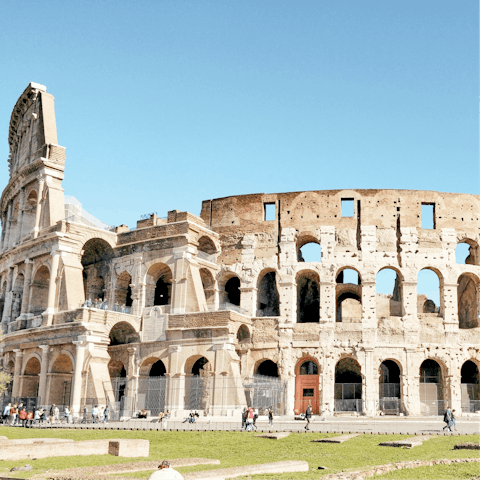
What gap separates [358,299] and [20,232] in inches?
774

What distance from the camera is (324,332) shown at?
1280 inches

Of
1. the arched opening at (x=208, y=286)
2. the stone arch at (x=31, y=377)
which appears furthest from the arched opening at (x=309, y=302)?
the stone arch at (x=31, y=377)

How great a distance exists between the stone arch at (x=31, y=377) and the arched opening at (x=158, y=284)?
6246mm

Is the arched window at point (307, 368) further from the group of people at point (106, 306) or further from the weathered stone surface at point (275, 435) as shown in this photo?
the weathered stone surface at point (275, 435)

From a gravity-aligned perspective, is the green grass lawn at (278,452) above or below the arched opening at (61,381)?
below

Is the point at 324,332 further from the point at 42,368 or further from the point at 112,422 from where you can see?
the point at 42,368

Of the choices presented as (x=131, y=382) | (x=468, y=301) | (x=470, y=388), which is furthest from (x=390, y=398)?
(x=131, y=382)

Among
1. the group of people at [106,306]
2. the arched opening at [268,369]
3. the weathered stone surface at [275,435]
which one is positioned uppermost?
the group of people at [106,306]

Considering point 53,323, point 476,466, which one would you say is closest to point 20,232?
point 53,323

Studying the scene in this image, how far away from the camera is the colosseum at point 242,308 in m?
31.3

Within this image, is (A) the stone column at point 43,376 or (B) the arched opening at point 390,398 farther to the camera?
(B) the arched opening at point 390,398

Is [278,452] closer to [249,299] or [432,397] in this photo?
[249,299]

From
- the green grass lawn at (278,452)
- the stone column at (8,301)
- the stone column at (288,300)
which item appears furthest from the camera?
the stone column at (8,301)

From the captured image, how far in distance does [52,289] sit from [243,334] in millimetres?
9700
